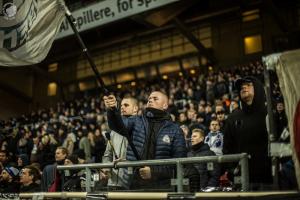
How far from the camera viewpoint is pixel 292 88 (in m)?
2.75

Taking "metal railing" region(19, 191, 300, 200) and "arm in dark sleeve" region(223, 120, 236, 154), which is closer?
"metal railing" region(19, 191, 300, 200)

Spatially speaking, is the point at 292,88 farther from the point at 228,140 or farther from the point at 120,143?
the point at 120,143

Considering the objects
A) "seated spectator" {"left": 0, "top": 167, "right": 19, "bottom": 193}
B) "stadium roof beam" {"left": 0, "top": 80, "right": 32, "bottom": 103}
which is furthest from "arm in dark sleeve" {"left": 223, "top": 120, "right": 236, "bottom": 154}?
"stadium roof beam" {"left": 0, "top": 80, "right": 32, "bottom": 103}

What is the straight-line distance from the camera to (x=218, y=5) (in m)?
18.0

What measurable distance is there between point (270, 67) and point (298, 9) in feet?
49.8

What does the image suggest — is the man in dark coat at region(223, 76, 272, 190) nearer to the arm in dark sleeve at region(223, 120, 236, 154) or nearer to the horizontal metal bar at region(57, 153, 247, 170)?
the arm in dark sleeve at region(223, 120, 236, 154)

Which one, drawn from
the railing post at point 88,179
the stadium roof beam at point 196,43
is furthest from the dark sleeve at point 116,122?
the stadium roof beam at point 196,43

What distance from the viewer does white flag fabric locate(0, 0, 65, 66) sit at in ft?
14.5

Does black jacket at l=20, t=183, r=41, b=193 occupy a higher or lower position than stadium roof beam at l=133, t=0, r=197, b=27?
Result: lower

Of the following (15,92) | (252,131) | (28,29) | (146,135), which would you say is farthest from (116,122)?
(15,92)

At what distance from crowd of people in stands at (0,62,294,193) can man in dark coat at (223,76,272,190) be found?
0.19 ft

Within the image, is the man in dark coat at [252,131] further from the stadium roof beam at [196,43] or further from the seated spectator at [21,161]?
the stadium roof beam at [196,43]

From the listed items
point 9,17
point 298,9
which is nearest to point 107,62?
point 298,9

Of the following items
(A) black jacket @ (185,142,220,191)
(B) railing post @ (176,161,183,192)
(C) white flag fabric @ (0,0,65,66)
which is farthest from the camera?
(C) white flag fabric @ (0,0,65,66)
